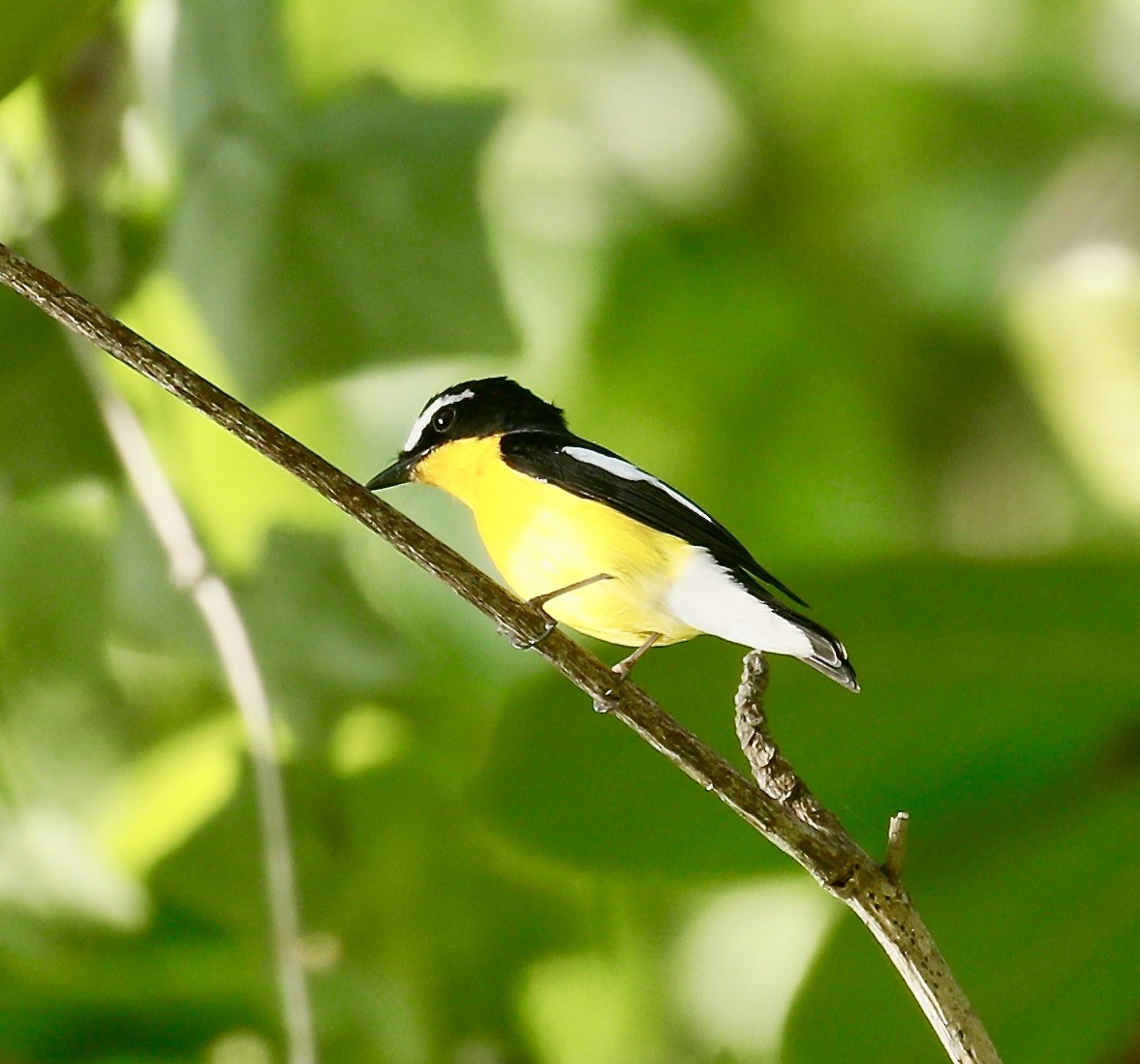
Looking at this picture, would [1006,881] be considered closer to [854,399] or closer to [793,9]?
[854,399]

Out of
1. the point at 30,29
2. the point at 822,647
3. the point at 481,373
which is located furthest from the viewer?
the point at 481,373

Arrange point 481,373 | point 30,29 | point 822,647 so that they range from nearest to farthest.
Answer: point 822,647, point 30,29, point 481,373

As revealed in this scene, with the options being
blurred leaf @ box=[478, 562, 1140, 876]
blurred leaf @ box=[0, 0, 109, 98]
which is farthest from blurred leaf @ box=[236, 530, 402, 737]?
blurred leaf @ box=[0, 0, 109, 98]

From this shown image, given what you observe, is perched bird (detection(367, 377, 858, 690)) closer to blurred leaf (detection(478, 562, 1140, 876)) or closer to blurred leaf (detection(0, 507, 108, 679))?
blurred leaf (detection(478, 562, 1140, 876))

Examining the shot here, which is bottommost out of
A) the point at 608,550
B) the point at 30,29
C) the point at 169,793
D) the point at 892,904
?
the point at 892,904

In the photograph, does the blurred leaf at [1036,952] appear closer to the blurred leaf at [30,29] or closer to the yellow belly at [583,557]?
the yellow belly at [583,557]

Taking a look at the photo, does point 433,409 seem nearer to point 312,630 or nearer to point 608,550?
point 608,550

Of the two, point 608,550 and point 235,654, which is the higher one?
point 235,654

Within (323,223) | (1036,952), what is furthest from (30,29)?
Answer: (1036,952)
